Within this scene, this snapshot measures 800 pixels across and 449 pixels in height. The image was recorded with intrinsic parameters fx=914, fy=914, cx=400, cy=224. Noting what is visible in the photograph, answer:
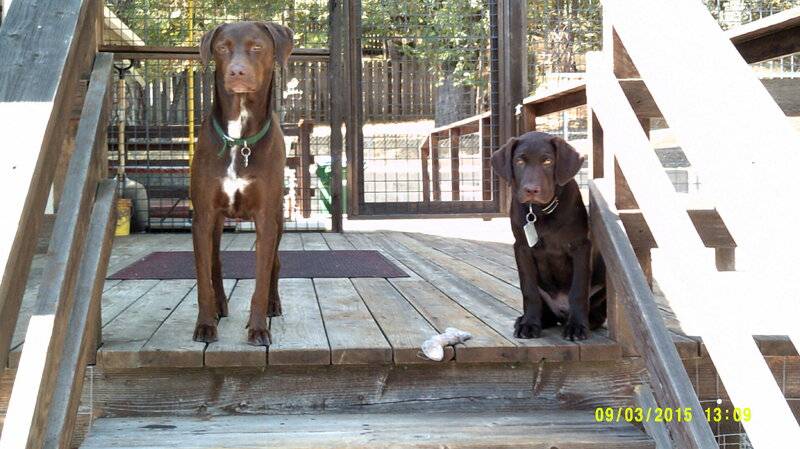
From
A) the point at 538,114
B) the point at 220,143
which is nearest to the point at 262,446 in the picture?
the point at 220,143

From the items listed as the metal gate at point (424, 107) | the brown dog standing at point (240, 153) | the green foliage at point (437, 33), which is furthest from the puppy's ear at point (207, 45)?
the green foliage at point (437, 33)

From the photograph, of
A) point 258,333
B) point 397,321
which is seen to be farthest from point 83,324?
point 397,321

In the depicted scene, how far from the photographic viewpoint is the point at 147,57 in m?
7.79

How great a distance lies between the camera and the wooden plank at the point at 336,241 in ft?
A: 22.9

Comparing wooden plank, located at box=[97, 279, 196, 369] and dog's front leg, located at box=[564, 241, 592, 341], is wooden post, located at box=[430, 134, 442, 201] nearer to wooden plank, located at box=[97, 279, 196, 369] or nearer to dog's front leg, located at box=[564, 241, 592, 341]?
wooden plank, located at box=[97, 279, 196, 369]

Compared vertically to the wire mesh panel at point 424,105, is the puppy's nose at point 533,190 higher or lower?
lower

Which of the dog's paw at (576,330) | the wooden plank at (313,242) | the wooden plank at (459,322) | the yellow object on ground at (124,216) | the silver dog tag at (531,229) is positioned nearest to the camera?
the wooden plank at (459,322)

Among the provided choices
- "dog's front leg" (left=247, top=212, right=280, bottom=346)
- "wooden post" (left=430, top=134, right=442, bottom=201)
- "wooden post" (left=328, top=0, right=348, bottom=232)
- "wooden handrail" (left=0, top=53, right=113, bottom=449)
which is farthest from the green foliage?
"wooden handrail" (left=0, top=53, right=113, bottom=449)

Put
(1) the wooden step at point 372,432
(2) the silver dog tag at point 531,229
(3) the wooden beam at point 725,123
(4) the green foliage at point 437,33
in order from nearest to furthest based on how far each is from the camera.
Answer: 1. (3) the wooden beam at point 725,123
2. (1) the wooden step at point 372,432
3. (2) the silver dog tag at point 531,229
4. (4) the green foliage at point 437,33

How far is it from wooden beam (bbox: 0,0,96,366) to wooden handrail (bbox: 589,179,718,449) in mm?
1739

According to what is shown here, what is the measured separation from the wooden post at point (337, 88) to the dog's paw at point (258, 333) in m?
5.12

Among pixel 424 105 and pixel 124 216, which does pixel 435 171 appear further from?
pixel 124 216

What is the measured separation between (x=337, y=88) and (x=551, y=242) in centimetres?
524

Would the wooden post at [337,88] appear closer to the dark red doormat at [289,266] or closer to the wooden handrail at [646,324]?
the dark red doormat at [289,266]
